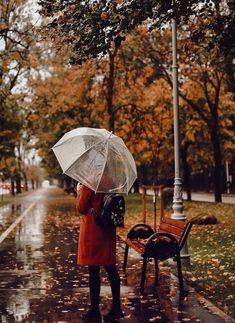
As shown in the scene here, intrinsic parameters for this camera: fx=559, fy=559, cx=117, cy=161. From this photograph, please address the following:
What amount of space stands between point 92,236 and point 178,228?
119 inches

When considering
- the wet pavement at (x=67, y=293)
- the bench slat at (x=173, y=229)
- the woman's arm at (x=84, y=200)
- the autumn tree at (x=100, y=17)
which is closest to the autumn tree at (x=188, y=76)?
the wet pavement at (x=67, y=293)

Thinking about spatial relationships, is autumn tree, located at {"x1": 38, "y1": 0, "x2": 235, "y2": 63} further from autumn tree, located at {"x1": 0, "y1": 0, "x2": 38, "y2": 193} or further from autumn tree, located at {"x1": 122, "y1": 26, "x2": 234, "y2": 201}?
autumn tree, located at {"x1": 122, "y1": 26, "x2": 234, "y2": 201}

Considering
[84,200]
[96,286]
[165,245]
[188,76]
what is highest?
[188,76]

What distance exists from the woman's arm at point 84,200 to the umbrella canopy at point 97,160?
4.5 inches

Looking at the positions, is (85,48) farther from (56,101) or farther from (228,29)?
(56,101)

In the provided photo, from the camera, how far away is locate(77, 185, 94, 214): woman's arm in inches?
260

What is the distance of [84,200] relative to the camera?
6.61 m

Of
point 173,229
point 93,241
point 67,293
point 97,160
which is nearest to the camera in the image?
point 93,241

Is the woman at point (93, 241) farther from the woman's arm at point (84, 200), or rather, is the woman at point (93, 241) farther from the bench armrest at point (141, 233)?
the bench armrest at point (141, 233)

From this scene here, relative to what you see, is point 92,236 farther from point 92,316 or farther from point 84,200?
point 92,316

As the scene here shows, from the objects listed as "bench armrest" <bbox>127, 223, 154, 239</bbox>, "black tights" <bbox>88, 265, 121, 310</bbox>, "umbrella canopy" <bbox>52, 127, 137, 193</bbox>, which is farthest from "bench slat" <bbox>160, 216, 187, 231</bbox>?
"black tights" <bbox>88, 265, 121, 310</bbox>

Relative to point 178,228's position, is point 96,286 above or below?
below

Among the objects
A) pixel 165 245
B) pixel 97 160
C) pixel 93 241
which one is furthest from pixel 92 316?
pixel 165 245

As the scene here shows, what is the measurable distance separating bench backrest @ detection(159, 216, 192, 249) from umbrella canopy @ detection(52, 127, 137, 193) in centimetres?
205
